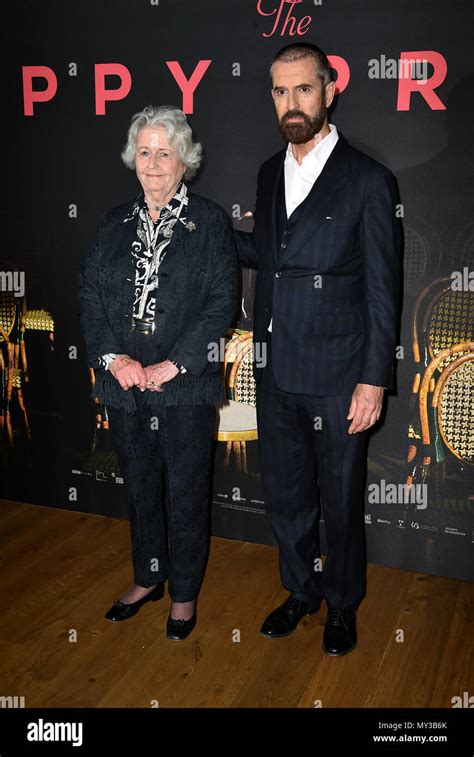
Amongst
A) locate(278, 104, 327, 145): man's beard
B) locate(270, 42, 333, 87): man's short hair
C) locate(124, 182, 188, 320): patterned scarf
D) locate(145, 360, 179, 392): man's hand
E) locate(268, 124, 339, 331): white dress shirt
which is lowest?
locate(145, 360, 179, 392): man's hand

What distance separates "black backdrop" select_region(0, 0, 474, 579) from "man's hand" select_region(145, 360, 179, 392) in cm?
85

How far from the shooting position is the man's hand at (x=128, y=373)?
2387mm

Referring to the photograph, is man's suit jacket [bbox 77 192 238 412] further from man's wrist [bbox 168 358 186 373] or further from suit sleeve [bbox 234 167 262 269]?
suit sleeve [bbox 234 167 262 269]

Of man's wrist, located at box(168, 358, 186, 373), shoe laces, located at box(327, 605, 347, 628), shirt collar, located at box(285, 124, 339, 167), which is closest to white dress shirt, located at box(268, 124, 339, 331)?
shirt collar, located at box(285, 124, 339, 167)

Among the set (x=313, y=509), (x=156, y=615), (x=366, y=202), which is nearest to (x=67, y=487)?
(x=156, y=615)

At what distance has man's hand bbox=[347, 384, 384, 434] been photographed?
93.7 inches

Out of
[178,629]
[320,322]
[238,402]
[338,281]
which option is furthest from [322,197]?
[178,629]

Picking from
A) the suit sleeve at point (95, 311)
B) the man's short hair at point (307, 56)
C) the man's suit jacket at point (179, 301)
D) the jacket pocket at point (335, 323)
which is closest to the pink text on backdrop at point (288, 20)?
the man's short hair at point (307, 56)

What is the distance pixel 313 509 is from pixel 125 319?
0.95 meters

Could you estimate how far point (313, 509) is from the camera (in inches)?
106

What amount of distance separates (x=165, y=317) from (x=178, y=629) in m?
1.10

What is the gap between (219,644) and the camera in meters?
2.61
